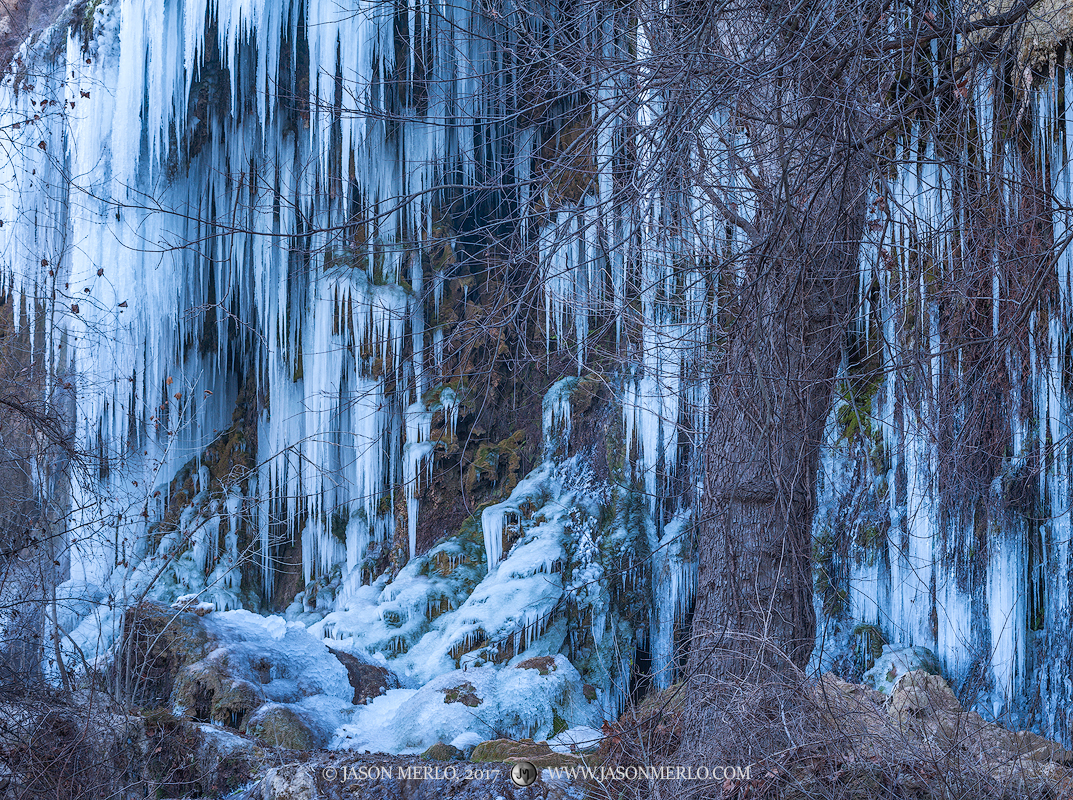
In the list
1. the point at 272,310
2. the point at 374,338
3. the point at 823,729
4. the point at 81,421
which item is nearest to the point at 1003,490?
the point at 823,729

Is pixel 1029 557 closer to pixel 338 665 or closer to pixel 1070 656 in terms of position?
pixel 1070 656

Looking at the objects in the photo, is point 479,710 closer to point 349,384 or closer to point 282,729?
point 282,729

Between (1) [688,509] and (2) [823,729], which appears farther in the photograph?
(1) [688,509]

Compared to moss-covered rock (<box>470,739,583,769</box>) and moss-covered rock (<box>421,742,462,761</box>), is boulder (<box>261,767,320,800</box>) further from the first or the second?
moss-covered rock (<box>421,742,462,761</box>)

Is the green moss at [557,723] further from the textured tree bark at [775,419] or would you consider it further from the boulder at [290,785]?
the textured tree bark at [775,419]

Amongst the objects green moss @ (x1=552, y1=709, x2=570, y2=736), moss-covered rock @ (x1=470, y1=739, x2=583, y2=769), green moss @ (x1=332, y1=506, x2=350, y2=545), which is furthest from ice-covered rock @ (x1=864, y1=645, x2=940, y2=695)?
green moss @ (x1=332, y1=506, x2=350, y2=545)

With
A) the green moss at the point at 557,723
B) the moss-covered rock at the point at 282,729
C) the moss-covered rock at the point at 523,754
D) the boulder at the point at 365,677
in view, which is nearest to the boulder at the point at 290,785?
the moss-covered rock at the point at 523,754

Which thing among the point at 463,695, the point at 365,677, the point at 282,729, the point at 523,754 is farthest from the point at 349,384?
the point at 523,754

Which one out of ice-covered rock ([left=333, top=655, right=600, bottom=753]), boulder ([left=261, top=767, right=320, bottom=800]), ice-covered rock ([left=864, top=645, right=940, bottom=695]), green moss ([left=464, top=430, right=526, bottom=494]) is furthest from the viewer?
green moss ([left=464, top=430, right=526, bottom=494])

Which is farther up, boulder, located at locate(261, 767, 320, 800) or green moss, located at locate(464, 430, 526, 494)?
green moss, located at locate(464, 430, 526, 494)

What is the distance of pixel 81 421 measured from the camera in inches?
382

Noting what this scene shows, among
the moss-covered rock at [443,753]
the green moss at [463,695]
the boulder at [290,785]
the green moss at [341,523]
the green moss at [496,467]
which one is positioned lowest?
the moss-covered rock at [443,753]

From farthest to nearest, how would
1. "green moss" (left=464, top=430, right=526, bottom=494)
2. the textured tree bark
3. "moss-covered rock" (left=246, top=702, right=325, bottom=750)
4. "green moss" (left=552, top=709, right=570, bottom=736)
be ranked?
1. "green moss" (left=464, top=430, right=526, bottom=494)
2. "green moss" (left=552, top=709, right=570, bottom=736)
3. "moss-covered rock" (left=246, top=702, right=325, bottom=750)
4. the textured tree bark

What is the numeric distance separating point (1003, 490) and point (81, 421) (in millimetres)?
8950
